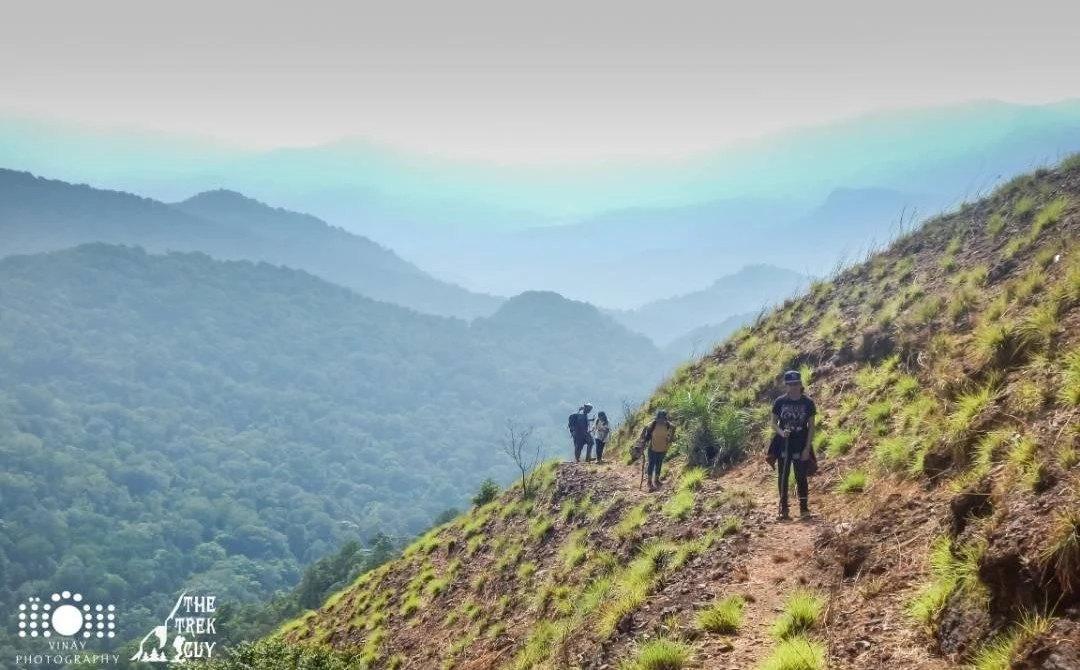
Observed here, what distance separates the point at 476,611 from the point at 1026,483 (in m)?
11.4

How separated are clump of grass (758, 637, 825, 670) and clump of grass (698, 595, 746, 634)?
1.08 meters

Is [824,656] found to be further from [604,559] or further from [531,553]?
[531,553]

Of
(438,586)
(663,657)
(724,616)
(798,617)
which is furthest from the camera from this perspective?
(438,586)

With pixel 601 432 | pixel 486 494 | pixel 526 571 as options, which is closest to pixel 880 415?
pixel 526 571

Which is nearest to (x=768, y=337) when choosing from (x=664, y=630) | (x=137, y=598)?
(x=664, y=630)

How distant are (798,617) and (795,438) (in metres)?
3.94

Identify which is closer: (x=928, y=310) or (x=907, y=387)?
(x=907, y=387)

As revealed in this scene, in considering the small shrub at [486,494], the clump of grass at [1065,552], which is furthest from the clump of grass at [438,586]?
the clump of grass at [1065,552]

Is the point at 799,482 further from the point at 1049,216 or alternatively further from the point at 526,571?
the point at 1049,216

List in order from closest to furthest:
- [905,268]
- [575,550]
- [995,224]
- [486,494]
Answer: [575,550]
[995,224]
[905,268]
[486,494]

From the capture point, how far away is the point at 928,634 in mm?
6012

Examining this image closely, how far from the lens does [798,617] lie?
23.8ft

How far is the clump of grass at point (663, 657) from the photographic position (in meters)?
7.46

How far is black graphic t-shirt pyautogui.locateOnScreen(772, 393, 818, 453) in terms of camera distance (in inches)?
422
